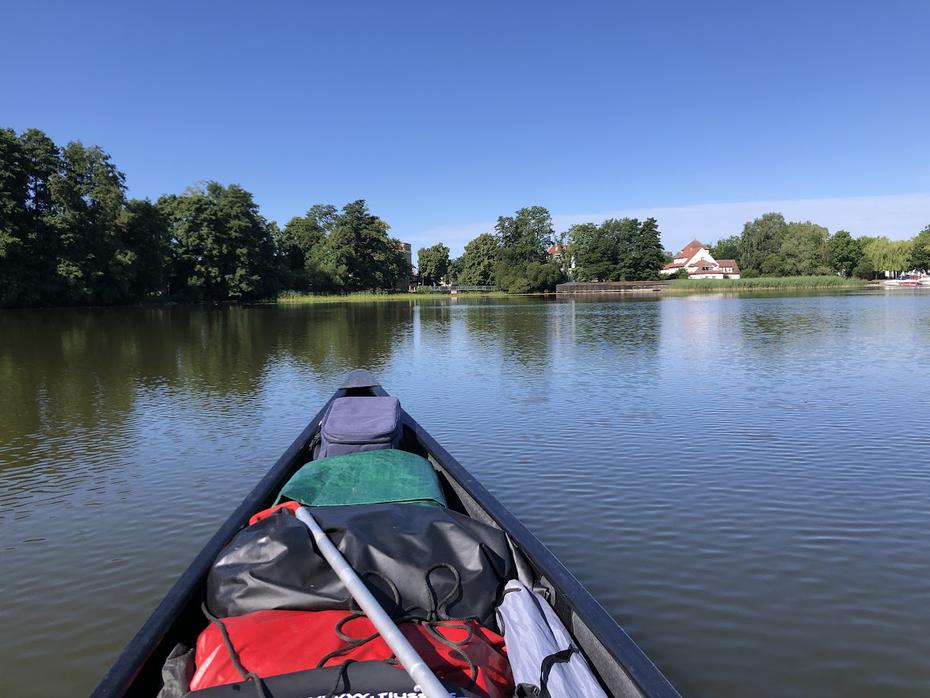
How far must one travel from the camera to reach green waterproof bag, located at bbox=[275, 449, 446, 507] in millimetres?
3641

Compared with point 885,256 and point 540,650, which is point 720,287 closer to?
point 885,256

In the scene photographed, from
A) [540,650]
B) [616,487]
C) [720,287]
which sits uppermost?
[720,287]

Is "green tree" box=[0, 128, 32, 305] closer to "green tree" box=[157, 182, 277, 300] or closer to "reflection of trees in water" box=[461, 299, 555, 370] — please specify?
"green tree" box=[157, 182, 277, 300]

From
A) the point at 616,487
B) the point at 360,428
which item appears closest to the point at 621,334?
the point at 616,487

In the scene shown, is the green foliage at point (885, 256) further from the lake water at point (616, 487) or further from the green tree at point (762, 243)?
the lake water at point (616, 487)

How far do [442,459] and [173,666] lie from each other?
3.04 metres

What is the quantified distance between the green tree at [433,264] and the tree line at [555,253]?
47.5 ft

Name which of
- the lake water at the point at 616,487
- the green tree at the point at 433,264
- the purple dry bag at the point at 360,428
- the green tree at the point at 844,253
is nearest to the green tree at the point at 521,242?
the green tree at the point at 433,264

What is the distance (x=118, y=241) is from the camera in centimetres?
4675

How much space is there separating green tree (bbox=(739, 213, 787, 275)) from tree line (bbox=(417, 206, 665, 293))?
19.6 metres

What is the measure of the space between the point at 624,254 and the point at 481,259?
72.5ft

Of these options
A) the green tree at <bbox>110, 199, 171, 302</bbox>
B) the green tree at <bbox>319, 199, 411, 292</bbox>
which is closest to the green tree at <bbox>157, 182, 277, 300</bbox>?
the green tree at <bbox>110, 199, 171, 302</bbox>

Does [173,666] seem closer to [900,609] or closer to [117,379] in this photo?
[900,609]

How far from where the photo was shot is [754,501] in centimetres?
571
